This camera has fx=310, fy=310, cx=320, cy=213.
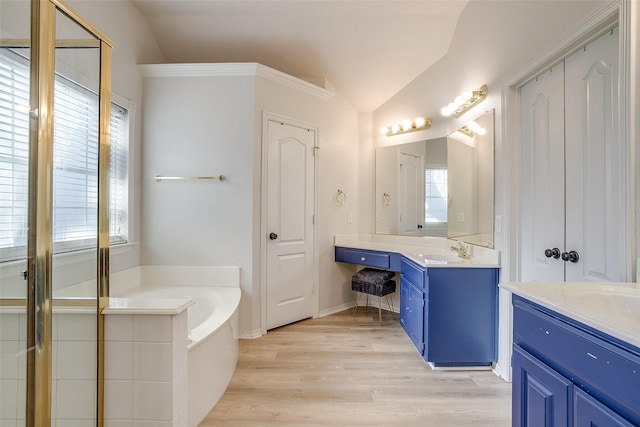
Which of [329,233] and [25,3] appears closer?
[25,3]

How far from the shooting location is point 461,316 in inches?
90.2

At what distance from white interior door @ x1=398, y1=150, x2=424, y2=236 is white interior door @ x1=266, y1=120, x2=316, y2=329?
102cm

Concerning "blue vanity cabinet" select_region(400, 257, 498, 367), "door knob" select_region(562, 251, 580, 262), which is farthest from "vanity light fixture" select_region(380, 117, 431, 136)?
"door knob" select_region(562, 251, 580, 262)

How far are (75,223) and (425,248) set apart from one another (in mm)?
2907

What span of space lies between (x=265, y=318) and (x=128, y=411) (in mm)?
1665

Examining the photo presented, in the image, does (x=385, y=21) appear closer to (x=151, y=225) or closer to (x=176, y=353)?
(x=151, y=225)

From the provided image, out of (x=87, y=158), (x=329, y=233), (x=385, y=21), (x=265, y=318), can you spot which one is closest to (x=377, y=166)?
(x=329, y=233)

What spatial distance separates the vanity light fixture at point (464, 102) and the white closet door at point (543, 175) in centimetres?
37

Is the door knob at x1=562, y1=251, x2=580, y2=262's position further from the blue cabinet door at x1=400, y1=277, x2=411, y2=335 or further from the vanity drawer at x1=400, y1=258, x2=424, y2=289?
the blue cabinet door at x1=400, y1=277, x2=411, y2=335

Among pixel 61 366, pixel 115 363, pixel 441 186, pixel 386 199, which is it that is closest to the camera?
pixel 61 366

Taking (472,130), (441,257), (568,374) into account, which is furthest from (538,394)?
(472,130)

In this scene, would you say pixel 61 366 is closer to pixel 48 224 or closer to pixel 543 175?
pixel 48 224

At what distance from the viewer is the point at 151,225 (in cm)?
282

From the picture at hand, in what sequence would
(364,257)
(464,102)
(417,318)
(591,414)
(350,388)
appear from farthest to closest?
(364,257) → (464,102) → (417,318) → (350,388) → (591,414)
